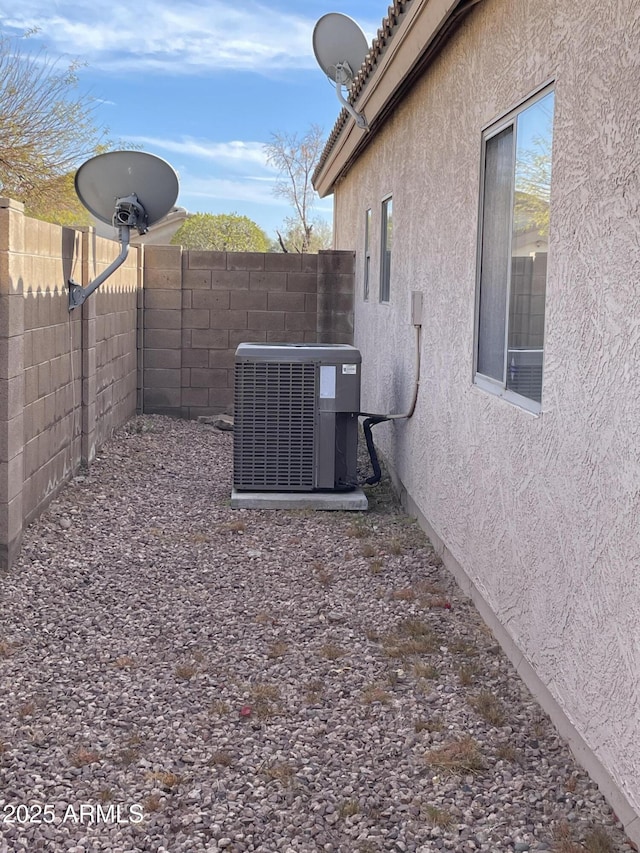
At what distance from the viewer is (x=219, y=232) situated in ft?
83.2

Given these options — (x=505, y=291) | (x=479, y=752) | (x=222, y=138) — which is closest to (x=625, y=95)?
(x=505, y=291)

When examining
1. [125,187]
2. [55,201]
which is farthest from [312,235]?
[125,187]

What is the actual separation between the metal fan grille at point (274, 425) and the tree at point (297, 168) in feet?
80.3

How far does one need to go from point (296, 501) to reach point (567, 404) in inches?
154

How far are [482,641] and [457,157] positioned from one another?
9.18ft

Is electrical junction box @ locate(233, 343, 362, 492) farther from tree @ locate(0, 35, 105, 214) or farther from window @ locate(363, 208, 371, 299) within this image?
tree @ locate(0, 35, 105, 214)

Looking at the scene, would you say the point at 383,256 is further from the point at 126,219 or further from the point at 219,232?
the point at 219,232

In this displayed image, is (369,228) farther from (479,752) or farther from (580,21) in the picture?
(479,752)

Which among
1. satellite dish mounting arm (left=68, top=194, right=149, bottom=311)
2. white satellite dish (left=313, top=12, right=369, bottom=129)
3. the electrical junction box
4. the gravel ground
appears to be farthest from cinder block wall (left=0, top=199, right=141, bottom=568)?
white satellite dish (left=313, top=12, right=369, bottom=129)

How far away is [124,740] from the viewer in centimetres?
346

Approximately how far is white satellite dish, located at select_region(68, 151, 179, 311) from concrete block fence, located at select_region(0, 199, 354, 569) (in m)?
0.29

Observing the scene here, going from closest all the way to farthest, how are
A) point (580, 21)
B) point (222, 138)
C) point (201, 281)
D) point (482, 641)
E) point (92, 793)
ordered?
point (92, 793), point (580, 21), point (482, 641), point (201, 281), point (222, 138)

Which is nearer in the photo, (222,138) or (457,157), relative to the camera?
(457,157)

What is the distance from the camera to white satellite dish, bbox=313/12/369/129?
33.8ft
